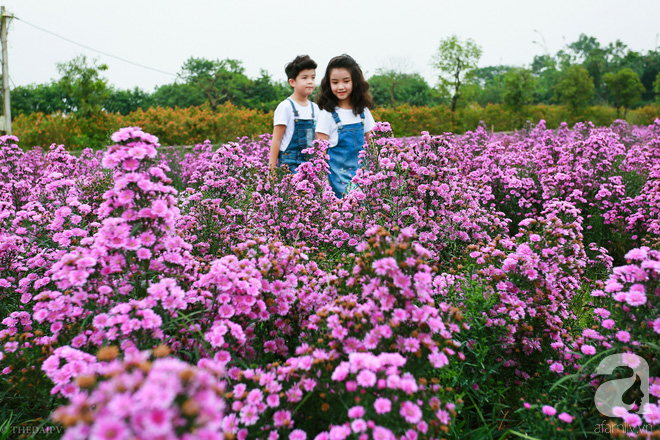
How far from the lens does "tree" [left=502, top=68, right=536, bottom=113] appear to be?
2286cm

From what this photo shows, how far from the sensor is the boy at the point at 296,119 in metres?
5.51

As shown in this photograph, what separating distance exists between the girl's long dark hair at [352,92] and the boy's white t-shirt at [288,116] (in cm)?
20

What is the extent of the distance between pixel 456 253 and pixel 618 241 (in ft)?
7.81

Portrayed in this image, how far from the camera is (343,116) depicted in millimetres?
5465

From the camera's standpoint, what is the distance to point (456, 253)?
3.81m

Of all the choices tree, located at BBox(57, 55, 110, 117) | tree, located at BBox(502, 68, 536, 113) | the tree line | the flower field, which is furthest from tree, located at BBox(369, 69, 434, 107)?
the flower field

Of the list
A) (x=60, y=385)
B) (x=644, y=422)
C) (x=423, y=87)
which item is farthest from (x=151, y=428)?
(x=423, y=87)

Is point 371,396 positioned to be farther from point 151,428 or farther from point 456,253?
point 456,253

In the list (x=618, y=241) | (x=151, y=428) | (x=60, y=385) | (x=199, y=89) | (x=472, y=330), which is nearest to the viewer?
(x=151, y=428)

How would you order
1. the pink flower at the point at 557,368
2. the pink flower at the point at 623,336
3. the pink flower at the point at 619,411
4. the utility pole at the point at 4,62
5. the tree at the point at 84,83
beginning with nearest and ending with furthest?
the pink flower at the point at 619,411, the pink flower at the point at 623,336, the pink flower at the point at 557,368, the utility pole at the point at 4,62, the tree at the point at 84,83

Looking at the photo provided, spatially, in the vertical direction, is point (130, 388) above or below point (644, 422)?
above

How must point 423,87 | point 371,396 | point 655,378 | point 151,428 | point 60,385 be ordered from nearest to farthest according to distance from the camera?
point 151,428
point 371,396
point 60,385
point 655,378
point 423,87

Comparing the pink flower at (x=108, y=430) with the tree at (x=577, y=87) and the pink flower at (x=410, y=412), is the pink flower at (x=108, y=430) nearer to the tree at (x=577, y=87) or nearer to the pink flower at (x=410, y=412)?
the pink flower at (x=410, y=412)

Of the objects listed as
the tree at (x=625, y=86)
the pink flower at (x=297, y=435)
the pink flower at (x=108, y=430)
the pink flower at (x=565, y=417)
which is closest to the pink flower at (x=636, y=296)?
the pink flower at (x=565, y=417)
